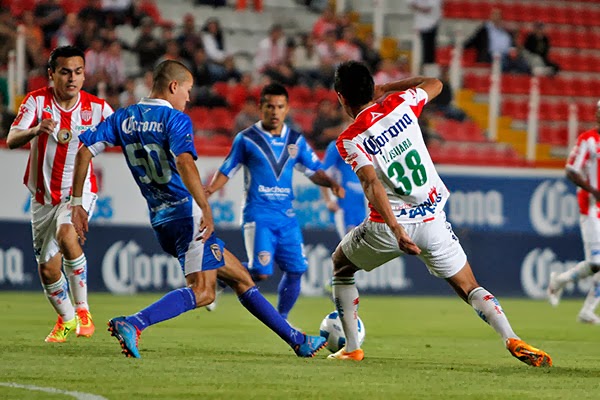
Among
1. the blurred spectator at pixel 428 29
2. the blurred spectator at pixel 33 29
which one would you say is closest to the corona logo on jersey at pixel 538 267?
the blurred spectator at pixel 428 29

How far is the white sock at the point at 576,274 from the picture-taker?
534 inches

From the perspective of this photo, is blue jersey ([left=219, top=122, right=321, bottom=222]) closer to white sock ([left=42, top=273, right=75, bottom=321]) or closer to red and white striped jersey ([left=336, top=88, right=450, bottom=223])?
white sock ([left=42, top=273, right=75, bottom=321])

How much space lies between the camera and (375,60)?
68.5 feet

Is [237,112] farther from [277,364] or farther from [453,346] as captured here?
[277,364]

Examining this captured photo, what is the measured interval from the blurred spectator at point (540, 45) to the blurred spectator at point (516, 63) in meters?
0.43

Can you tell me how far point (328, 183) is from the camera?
1091 cm

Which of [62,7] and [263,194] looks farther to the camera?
[62,7]

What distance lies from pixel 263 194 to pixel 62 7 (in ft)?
31.9

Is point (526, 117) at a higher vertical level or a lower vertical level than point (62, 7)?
lower

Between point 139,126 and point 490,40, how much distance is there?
1566cm

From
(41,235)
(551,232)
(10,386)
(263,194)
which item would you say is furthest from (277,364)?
(551,232)

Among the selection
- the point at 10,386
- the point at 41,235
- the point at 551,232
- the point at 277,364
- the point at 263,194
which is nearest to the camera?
the point at 10,386

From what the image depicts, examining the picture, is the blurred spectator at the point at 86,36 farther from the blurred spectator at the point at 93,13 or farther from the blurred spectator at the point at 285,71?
the blurred spectator at the point at 285,71

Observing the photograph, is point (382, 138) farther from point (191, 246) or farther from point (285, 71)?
point (285, 71)
